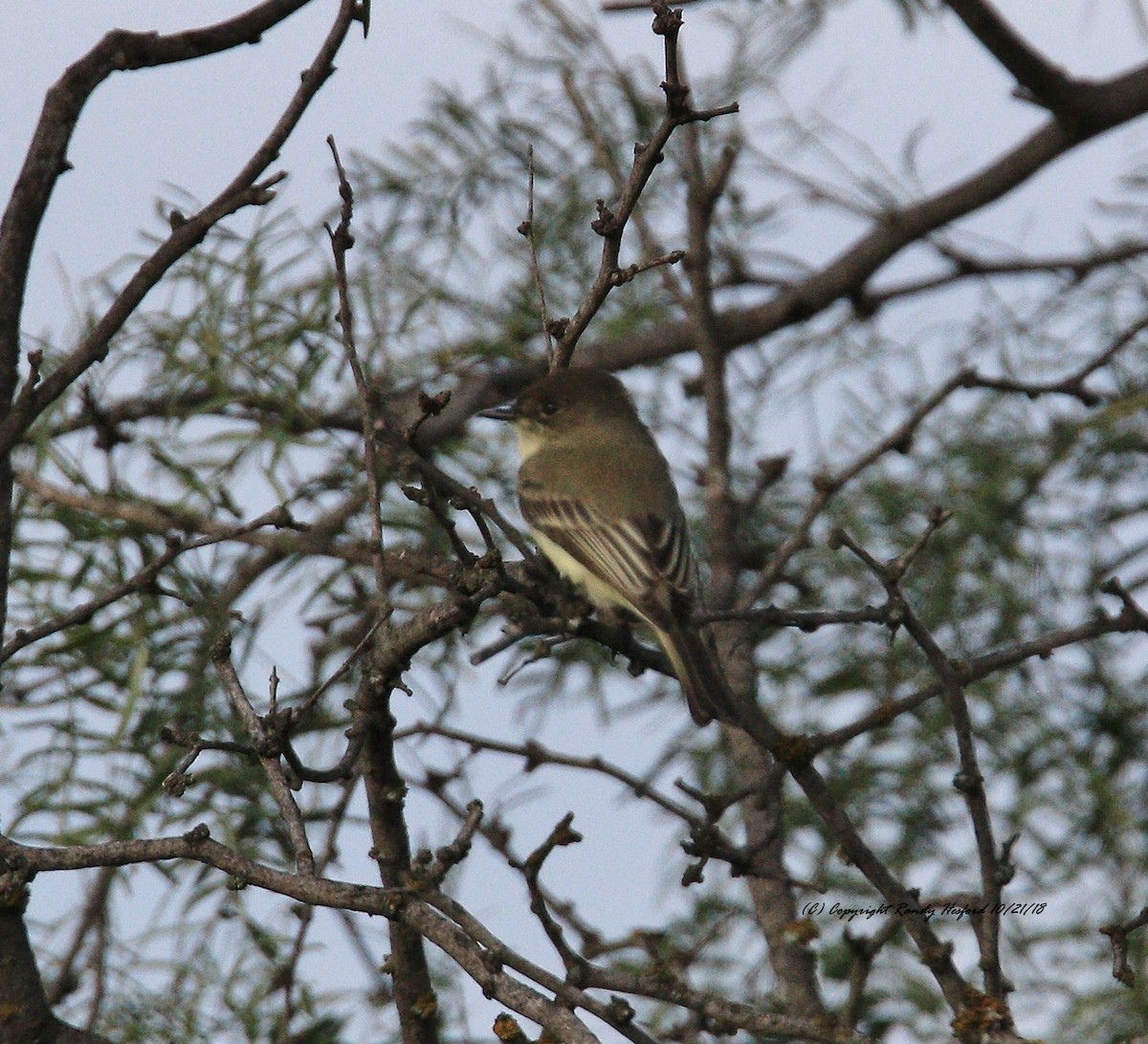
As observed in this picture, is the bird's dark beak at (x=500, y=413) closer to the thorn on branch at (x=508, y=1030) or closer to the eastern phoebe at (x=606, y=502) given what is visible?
the eastern phoebe at (x=606, y=502)

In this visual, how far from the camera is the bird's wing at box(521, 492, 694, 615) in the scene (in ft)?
12.3

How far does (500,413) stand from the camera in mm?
4348

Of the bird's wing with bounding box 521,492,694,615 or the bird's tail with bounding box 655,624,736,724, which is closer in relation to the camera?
the bird's tail with bounding box 655,624,736,724

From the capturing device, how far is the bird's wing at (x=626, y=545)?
3.75 m

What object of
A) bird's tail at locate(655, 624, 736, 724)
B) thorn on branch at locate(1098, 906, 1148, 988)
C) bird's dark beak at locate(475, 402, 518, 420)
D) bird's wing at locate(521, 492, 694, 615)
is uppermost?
bird's dark beak at locate(475, 402, 518, 420)

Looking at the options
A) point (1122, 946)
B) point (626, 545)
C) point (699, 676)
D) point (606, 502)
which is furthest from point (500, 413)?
point (1122, 946)

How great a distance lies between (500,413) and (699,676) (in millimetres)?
1296

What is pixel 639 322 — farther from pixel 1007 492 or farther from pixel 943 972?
pixel 943 972

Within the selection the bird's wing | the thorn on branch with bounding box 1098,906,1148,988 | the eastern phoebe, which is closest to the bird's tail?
the eastern phoebe

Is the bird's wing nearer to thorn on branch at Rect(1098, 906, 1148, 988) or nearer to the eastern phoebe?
the eastern phoebe

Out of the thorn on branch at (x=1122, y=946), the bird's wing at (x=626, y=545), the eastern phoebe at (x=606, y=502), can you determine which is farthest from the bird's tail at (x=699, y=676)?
the thorn on branch at (x=1122, y=946)

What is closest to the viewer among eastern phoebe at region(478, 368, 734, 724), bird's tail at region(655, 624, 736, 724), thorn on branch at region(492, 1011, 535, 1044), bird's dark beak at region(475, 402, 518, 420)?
thorn on branch at region(492, 1011, 535, 1044)

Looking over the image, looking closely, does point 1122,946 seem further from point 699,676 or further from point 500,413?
point 500,413

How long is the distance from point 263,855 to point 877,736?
174 centimetres
